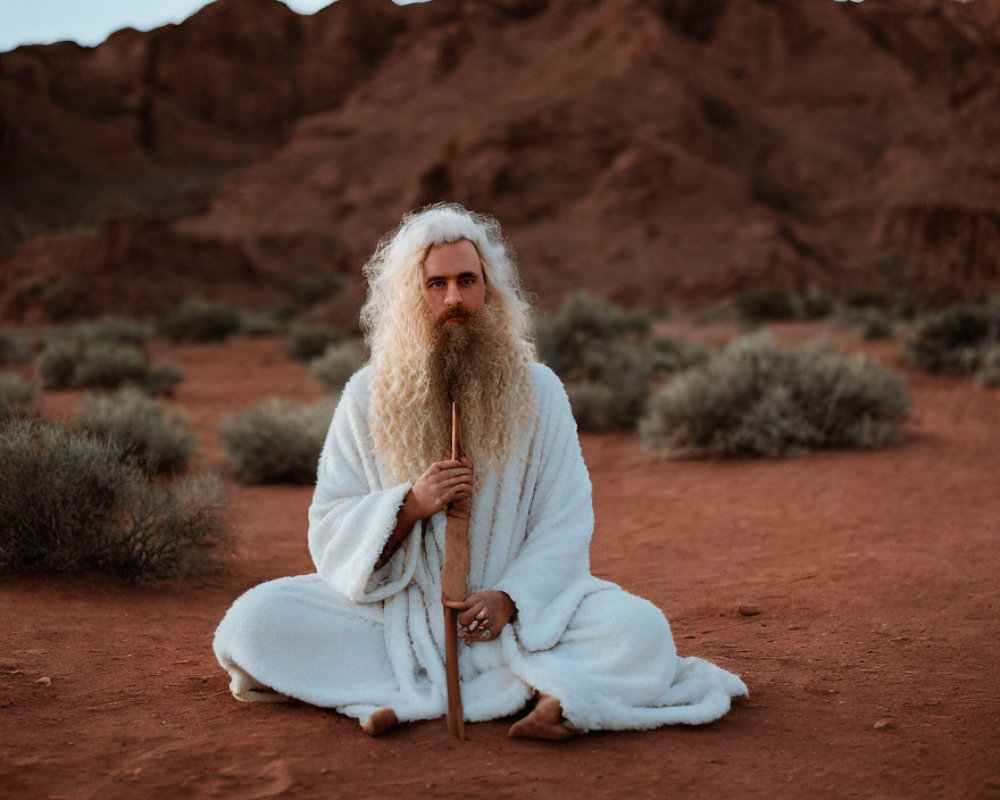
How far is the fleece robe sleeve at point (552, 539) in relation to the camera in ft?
11.7

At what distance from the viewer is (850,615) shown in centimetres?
514

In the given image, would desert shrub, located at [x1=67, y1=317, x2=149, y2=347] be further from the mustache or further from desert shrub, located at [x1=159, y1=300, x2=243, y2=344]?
the mustache

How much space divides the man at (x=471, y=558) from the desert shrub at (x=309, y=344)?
1729cm

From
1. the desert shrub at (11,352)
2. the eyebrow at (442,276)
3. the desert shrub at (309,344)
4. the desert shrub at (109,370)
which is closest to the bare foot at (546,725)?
the eyebrow at (442,276)

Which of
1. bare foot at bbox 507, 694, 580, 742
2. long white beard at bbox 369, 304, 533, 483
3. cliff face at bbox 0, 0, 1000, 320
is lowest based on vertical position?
bare foot at bbox 507, 694, 580, 742

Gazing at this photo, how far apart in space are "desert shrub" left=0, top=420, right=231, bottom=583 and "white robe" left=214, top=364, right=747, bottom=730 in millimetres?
2292

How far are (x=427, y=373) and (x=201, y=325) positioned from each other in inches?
902

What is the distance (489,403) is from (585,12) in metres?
51.0

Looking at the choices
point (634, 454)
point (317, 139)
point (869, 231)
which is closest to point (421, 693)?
point (634, 454)

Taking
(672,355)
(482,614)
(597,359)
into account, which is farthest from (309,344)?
(482,614)

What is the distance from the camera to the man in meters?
3.54

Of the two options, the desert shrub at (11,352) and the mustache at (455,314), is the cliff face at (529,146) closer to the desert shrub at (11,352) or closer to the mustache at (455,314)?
the desert shrub at (11,352)

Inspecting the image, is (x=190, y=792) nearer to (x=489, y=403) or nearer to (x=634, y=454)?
(x=489, y=403)

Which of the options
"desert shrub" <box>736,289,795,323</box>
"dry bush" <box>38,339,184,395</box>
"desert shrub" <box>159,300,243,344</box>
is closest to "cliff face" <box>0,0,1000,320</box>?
"desert shrub" <box>736,289,795,323</box>
